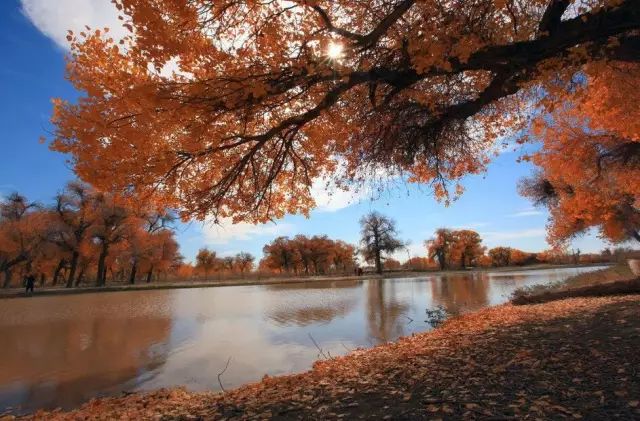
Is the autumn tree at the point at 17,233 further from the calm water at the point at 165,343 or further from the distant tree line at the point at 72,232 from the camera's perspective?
the calm water at the point at 165,343

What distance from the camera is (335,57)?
6215 millimetres

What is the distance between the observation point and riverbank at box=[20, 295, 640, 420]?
4.08 meters

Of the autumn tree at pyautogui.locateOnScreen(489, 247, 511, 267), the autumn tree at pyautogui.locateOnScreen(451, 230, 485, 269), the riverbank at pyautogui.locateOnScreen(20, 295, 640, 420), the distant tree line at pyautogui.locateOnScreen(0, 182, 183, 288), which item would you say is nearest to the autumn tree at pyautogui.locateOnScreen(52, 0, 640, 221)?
the riverbank at pyautogui.locateOnScreen(20, 295, 640, 420)

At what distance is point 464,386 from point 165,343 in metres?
10.3

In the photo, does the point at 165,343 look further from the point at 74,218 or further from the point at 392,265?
the point at 392,265

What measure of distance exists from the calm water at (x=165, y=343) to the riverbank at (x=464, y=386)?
1.88 m

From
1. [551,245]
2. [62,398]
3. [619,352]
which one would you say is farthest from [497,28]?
[551,245]

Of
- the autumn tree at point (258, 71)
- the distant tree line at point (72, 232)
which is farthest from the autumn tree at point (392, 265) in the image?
the autumn tree at point (258, 71)

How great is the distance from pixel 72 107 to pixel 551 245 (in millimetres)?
27500

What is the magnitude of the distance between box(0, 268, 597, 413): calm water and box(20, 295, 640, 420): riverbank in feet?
6.16

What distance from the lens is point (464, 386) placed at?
482 cm

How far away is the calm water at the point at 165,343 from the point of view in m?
8.62

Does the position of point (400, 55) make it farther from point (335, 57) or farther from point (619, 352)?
point (619, 352)

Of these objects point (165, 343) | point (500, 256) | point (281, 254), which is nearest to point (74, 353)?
point (165, 343)
